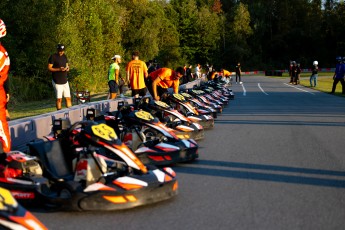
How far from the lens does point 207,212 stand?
523 cm

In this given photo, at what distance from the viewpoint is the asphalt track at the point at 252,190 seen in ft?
16.1

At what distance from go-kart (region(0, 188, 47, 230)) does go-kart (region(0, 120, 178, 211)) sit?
1.24 meters

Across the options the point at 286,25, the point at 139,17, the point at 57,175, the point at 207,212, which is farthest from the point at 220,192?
the point at 286,25

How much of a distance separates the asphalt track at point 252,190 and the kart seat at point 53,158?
0.75 metres

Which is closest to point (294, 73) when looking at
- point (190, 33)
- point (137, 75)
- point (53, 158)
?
point (137, 75)

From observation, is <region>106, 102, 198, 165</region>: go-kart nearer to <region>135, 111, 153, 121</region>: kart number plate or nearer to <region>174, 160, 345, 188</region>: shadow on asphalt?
<region>135, 111, 153, 121</region>: kart number plate

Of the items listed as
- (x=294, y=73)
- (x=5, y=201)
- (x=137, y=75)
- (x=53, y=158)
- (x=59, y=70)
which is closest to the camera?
(x=5, y=201)

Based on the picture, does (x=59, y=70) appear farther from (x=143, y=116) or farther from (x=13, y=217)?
(x=13, y=217)

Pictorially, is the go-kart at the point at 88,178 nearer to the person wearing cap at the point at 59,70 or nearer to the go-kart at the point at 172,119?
the go-kart at the point at 172,119

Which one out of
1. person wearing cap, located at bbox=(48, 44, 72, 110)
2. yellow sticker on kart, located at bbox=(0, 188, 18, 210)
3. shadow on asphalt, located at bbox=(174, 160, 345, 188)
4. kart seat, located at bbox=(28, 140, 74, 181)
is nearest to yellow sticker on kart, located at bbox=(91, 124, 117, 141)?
kart seat, located at bbox=(28, 140, 74, 181)

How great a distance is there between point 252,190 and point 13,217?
10.2 feet

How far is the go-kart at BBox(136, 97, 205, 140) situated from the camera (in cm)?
953

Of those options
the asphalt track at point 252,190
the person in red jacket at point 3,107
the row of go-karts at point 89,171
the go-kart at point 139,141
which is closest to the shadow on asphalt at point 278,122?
the asphalt track at point 252,190

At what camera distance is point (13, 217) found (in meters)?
3.86
